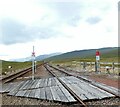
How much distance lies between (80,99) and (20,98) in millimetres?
2549

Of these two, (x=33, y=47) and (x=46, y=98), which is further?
(x=33, y=47)

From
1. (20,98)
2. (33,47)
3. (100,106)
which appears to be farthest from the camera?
(33,47)

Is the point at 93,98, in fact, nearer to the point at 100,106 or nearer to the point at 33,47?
the point at 100,106

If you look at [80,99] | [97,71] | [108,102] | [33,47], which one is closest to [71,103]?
[80,99]

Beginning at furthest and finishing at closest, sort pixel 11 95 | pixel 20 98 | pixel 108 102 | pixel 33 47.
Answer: pixel 33 47
pixel 11 95
pixel 20 98
pixel 108 102

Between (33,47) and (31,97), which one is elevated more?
(33,47)

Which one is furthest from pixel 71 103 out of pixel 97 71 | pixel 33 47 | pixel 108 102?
pixel 97 71

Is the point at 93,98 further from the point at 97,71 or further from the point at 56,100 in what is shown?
the point at 97,71

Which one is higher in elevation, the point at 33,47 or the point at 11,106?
the point at 33,47

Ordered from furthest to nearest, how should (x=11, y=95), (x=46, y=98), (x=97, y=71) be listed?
(x=97, y=71) < (x=11, y=95) < (x=46, y=98)

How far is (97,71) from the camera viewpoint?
2403 cm

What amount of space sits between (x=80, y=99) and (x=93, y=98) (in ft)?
1.51

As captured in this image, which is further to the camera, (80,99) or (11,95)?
(11,95)

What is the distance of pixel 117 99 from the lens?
9.33 metres
